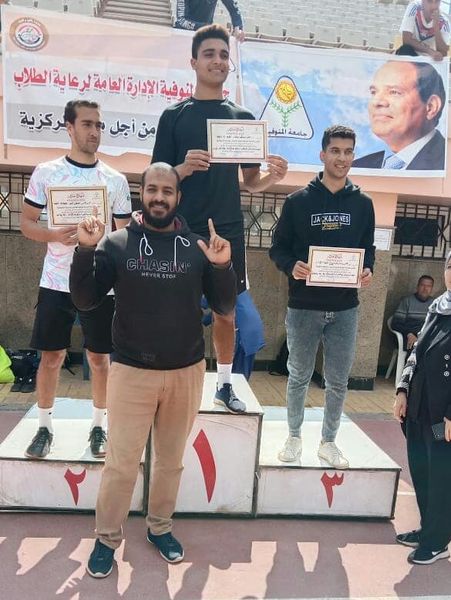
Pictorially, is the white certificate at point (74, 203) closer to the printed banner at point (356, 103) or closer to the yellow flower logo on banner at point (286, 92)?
the printed banner at point (356, 103)

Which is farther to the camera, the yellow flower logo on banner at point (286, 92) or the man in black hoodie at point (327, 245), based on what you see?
the yellow flower logo on banner at point (286, 92)

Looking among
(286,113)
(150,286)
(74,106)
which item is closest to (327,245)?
(150,286)

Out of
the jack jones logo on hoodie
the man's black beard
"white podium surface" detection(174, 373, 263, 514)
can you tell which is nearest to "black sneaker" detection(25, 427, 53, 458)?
"white podium surface" detection(174, 373, 263, 514)

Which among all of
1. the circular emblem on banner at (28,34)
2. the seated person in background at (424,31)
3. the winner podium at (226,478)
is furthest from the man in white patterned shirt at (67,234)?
the seated person in background at (424,31)

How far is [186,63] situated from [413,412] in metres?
4.24

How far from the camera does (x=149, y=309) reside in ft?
8.14

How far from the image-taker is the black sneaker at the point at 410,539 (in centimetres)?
328

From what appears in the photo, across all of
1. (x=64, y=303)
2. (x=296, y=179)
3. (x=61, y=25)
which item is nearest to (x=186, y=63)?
(x=61, y=25)

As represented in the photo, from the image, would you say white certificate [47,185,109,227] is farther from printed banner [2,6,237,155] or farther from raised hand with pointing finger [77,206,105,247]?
printed banner [2,6,237,155]

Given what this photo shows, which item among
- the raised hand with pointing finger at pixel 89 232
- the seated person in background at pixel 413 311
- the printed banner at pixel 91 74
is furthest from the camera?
the seated person in background at pixel 413 311

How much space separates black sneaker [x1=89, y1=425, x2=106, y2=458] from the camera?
11.0 ft

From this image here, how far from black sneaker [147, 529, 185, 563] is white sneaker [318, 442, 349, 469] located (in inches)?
43.8

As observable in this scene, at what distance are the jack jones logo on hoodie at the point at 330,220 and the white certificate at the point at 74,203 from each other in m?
1.24

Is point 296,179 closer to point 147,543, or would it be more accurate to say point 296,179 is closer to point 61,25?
point 61,25
